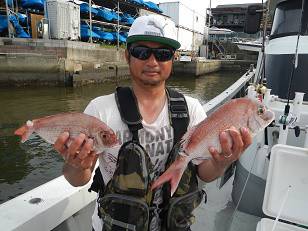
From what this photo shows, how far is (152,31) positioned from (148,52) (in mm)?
146

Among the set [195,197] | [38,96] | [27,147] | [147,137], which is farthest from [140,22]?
[38,96]

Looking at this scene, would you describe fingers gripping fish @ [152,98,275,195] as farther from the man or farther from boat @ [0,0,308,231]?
boat @ [0,0,308,231]

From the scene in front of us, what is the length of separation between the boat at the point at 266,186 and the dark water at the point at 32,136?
5068mm

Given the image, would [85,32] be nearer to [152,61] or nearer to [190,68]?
[190,68]

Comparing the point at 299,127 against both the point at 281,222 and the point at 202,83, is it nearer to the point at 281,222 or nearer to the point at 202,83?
the point at 281,222

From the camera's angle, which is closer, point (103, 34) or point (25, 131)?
point (25, 131)

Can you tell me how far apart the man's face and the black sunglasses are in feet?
0.06

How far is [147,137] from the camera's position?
2.10 metres

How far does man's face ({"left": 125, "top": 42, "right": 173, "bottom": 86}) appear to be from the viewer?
210 centimetres

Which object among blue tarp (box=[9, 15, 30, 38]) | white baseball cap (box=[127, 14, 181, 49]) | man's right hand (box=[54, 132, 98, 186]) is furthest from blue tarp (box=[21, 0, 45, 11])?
man's right hand (box=[54, 132, 98, 186])

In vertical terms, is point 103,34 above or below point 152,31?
above

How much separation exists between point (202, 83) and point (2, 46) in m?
18.9

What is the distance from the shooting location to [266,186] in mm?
2854

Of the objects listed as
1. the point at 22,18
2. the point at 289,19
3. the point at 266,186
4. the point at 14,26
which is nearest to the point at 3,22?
the point at 14,26
